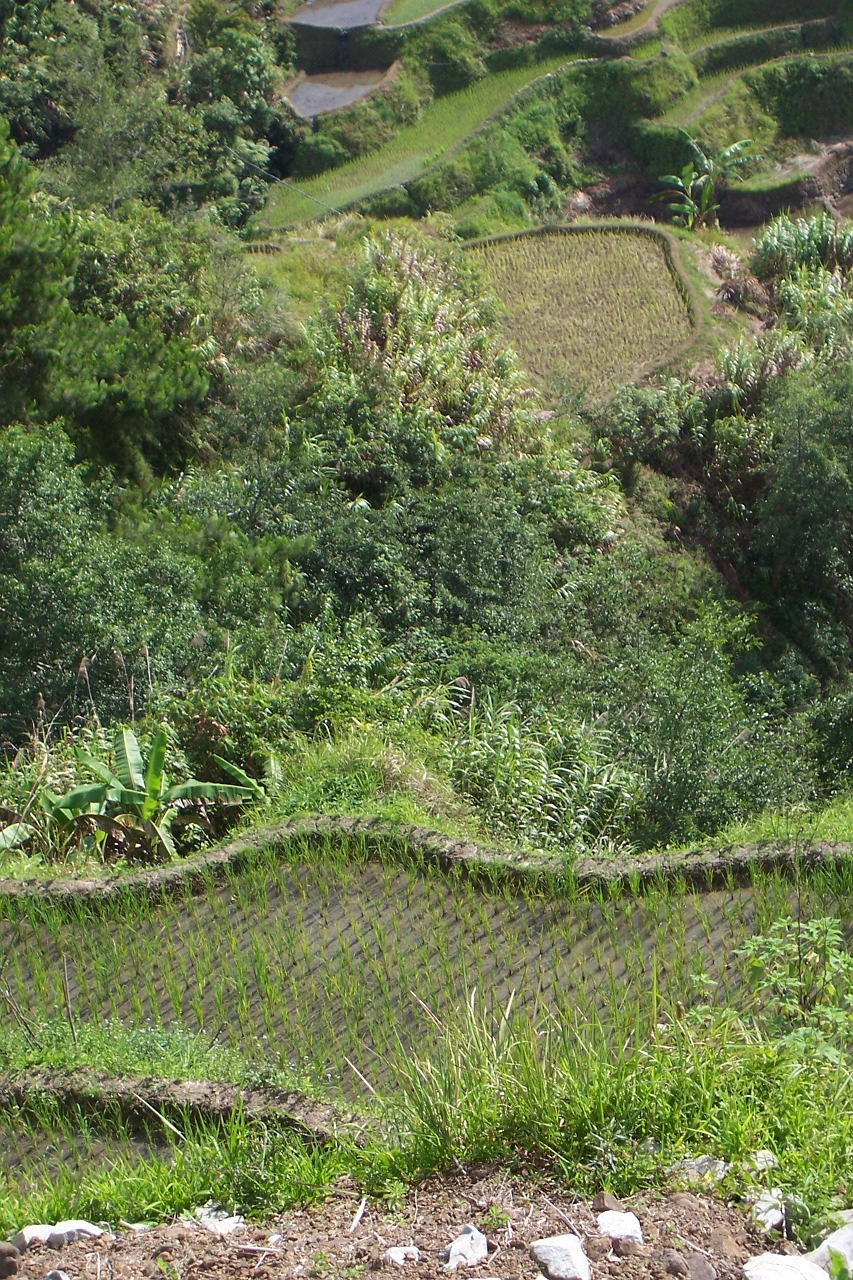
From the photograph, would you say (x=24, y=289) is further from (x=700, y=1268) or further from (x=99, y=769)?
(x=700, y=1268)

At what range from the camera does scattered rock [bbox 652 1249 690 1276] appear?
10.1 ft

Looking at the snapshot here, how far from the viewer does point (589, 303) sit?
19.6m

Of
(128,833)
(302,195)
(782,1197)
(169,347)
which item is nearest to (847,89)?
(302,195)

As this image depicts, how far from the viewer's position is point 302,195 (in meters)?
29.0

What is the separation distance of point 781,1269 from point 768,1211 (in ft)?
0.90

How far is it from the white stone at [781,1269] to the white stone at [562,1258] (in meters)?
0.40

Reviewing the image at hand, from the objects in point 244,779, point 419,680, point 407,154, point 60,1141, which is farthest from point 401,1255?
point 407,154

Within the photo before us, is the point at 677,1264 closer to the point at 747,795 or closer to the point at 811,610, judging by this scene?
the point at 747,795

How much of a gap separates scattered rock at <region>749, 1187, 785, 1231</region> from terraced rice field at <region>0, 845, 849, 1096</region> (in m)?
1.24

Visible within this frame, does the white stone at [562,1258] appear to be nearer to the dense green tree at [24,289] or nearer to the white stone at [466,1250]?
the white stone at [466,1250]

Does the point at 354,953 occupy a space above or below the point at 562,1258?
below

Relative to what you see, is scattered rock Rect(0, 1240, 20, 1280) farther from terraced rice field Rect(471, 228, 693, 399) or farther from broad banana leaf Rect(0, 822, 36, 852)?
terraced rice field Rect(471, 228, 693, 399)

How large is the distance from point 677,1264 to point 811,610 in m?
10.7

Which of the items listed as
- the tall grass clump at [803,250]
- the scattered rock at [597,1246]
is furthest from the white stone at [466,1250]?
the tall grass clump at [803,250]
